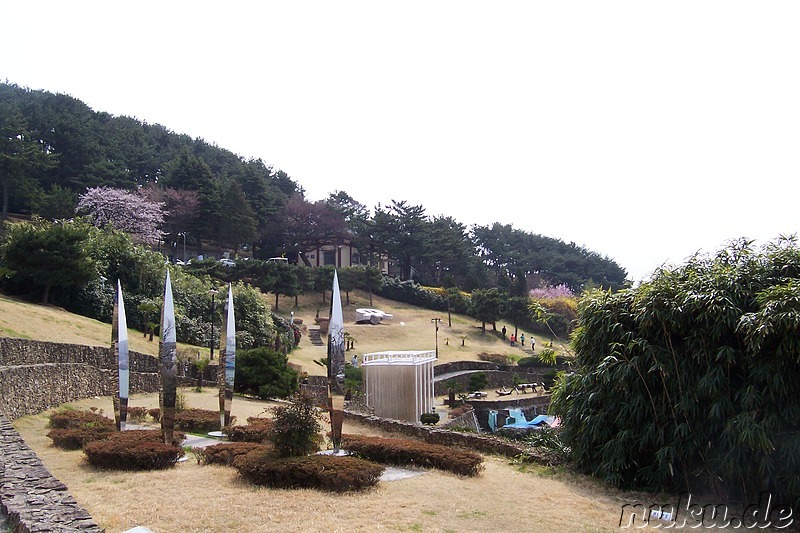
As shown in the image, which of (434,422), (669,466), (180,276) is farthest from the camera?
(180,276)

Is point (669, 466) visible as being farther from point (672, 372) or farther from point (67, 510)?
point (67, 510)

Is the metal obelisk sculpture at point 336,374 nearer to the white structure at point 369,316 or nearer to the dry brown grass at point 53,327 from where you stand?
the dry brown grass at point 53,327

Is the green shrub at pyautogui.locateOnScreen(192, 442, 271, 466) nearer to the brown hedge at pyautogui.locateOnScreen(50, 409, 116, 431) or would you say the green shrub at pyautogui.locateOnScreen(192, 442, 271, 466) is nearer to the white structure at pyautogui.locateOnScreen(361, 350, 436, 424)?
the brown hedge at pyautogui.locateOnScreen(50, 409, 116, 431)

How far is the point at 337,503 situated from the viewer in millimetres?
8641

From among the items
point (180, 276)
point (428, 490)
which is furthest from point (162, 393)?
point (180, 276)

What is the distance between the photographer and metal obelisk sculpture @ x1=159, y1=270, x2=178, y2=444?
12.6 metres

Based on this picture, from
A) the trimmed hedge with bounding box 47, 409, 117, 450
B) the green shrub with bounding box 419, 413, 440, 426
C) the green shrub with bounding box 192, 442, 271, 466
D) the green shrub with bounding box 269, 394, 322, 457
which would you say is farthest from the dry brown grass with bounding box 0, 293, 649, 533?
the green shrub with bounding box 419, 413, 440, 426

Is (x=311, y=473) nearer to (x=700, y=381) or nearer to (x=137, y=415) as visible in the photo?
(x=700, y=381)

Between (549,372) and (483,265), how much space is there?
3423 centimetres

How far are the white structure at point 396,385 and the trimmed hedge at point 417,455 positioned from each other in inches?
371

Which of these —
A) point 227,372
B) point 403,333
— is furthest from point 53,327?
point 403,333

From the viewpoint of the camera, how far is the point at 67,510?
271 inches

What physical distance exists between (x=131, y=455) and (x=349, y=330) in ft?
126

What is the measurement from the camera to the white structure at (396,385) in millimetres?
21906
